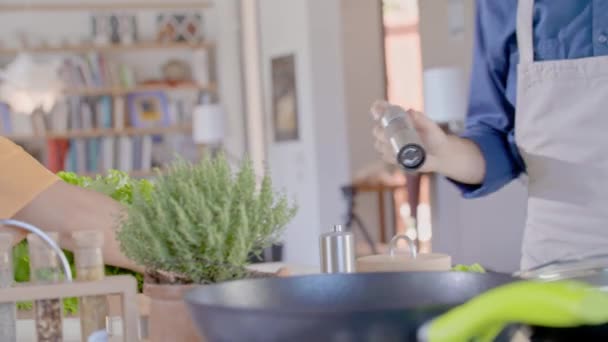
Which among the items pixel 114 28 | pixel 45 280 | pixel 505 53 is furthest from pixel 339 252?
pixel 114 28

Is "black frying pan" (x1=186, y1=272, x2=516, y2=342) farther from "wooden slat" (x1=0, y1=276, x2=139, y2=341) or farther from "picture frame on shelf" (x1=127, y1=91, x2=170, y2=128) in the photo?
"picture frame on shelf" (x1=127, y1=91, x2=170, y2=128)

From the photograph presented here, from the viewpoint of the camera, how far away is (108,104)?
8586 millimetres

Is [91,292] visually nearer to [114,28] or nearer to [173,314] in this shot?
[173,314]

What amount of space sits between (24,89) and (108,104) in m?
1.86

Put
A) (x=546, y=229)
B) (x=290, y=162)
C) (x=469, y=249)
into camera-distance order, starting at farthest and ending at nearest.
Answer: (x=290, y=162)
(x=469, y=249)
(x=546, y=229)

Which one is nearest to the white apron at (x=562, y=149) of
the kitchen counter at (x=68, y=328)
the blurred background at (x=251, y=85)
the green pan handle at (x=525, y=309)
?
the kitchen counter at (x=68, y=328)

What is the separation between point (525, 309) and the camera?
49cm

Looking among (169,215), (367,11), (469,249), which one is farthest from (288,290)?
(367,11)

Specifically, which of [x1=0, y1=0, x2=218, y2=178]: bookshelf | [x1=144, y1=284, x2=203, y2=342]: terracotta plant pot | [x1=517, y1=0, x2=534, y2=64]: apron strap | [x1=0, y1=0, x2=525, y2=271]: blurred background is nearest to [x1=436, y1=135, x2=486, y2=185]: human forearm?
[x1=517, y1=0, x2=534, y2=64]: apron strap

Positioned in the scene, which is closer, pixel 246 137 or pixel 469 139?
pixel 469 139

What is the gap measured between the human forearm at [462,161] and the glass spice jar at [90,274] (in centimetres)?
64

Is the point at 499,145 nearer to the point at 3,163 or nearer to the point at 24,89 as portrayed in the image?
the point at 3,163

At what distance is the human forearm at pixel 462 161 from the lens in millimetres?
1482

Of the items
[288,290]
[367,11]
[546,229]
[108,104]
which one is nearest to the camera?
[288,290]
